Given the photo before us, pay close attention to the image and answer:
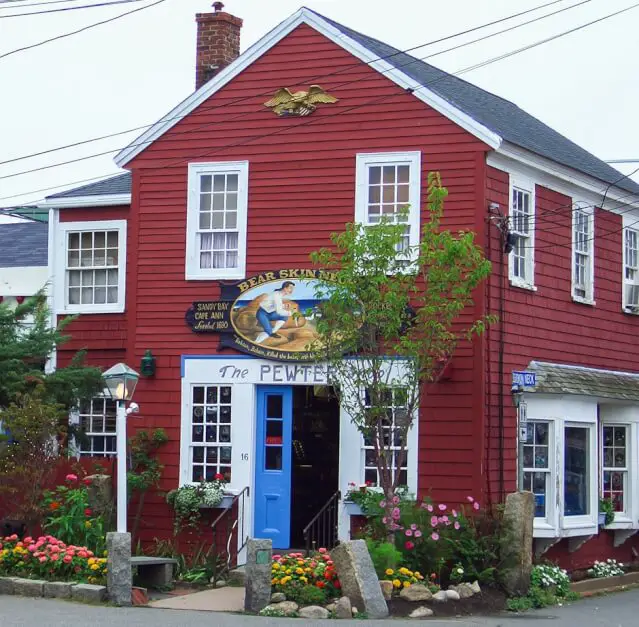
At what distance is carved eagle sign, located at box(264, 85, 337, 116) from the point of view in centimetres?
1962

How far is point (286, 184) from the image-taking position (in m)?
19.7

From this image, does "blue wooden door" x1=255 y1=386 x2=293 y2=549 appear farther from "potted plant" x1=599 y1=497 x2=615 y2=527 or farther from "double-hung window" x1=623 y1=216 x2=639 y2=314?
"double-hung window" x1=623 y1=216 x2=639 y2=314

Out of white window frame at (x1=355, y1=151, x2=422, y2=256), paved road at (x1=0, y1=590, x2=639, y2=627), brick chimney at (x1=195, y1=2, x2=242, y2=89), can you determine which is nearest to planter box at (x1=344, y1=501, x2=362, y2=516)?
paved road at (x1=0, y1=590, x2=639, y2=627)

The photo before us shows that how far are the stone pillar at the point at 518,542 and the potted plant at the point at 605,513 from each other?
397 cm

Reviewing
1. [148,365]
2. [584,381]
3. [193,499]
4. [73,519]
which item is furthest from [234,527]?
[584,381]

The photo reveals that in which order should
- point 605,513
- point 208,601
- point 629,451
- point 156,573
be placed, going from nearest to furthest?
point 208,601, point 156,573, point 605,513, point 629,451

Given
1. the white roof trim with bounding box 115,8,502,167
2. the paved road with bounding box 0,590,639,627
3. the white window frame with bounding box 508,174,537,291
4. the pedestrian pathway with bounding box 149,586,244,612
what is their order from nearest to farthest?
the paved road with bounding box 0,590,639,627 → the pedestrian pathway with bounding box 149,586,244,612 → the white roof trim with bounding box 115,8,502,167 → the white window frame with bounding box 508,174,537,291

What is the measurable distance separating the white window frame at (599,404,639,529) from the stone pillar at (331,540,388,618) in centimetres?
713

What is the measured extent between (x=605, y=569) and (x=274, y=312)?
22.1 feet

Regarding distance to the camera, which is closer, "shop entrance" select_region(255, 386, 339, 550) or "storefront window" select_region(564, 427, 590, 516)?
"shop entrance" select_region(255, 386, 339, 550)

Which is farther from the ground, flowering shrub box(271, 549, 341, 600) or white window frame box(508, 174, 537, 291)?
white window frame box(508, 174, 537, 291)

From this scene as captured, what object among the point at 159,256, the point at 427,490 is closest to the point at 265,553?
the point at 427,490

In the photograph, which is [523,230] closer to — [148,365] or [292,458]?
[292,458]

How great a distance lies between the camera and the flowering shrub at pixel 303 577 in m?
15.7
